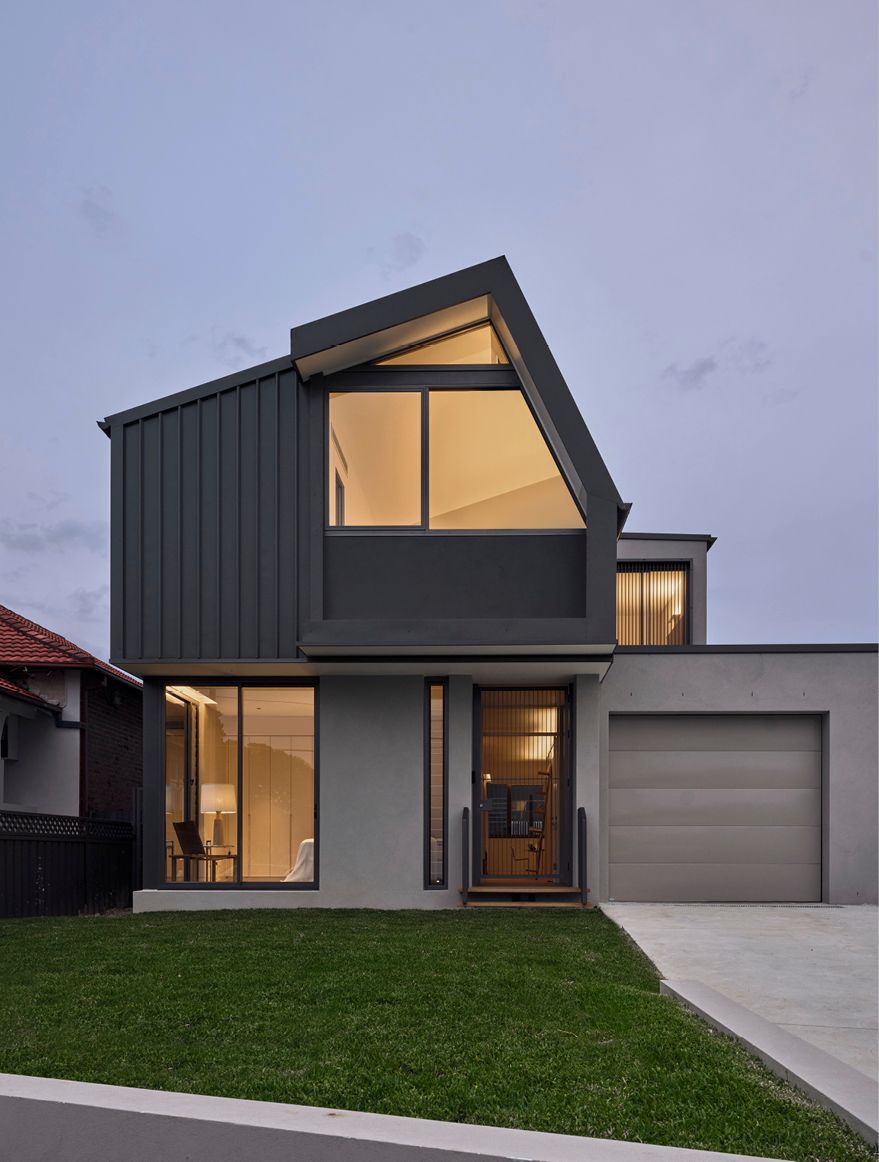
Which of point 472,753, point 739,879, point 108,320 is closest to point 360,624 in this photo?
point 472,753

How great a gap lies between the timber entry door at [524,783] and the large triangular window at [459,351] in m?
4.00

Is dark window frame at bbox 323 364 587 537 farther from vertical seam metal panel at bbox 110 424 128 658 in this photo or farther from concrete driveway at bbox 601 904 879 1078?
concrete driveway at bbox 601 904 879 1078

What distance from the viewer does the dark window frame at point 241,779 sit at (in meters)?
11.5

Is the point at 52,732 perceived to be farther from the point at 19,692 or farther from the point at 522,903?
the point at 522,903

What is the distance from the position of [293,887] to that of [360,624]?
10.9ft

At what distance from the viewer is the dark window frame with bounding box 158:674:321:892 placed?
11.5 meters

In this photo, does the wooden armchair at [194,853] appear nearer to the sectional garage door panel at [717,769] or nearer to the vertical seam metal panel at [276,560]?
the vertical seam metal panel at [276,560]

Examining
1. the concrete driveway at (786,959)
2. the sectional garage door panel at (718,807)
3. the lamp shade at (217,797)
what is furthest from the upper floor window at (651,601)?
the lamp shade at (217,797)

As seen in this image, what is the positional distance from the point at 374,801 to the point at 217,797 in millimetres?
1866

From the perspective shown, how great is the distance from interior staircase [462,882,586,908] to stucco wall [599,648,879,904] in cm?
65

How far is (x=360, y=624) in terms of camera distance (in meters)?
10.6

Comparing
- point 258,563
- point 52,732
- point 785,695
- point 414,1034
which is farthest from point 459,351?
point 52,732

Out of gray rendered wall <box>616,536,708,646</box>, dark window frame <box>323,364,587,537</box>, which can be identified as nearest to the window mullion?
dark window frame <box>323,364,587,537</box>

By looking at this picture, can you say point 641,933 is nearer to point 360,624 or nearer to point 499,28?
point 360,624
